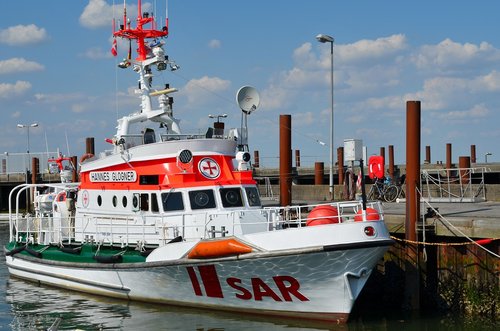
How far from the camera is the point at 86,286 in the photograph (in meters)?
18.3

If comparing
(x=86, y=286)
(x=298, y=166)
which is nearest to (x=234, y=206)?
(x=86, y=286)

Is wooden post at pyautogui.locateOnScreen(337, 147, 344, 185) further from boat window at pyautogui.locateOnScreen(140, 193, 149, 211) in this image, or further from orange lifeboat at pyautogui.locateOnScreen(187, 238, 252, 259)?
orange lifeboat at pyautogui.locateOnScreen(187, 238, 252, 259)

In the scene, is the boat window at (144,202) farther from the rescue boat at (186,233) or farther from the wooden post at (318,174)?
the wooden post at (318,174)

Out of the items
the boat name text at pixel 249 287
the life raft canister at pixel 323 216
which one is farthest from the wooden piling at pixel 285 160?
the boat name text at pixel 249 287

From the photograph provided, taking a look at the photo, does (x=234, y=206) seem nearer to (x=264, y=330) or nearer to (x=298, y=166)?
(x=264, y=330)

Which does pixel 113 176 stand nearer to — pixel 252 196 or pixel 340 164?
pixel 252 196

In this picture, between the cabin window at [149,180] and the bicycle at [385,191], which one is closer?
the cabin window at [149,180]

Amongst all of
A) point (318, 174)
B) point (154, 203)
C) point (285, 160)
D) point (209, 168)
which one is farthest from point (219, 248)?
point (318, 174)

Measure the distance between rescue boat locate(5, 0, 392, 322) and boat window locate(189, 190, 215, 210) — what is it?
2cm

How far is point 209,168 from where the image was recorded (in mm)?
17203

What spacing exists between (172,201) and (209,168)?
3.85 ft

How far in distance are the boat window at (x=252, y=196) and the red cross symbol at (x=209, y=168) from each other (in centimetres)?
84

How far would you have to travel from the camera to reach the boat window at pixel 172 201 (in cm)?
1691

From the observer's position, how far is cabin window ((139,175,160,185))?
1748cm
